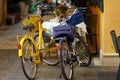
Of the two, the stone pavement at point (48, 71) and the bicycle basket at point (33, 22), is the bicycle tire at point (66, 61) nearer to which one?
the stone pavement at point (48, 71)

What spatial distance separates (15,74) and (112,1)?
6.99 ft

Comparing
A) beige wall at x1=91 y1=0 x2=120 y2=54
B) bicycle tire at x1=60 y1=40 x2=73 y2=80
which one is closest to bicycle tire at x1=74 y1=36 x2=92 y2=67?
beige wall at x1=91 y1=0 x2=120 y2=54

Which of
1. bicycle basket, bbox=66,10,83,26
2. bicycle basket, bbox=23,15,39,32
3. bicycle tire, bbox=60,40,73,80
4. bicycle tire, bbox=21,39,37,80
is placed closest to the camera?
bicycle tire, bbox=60,40,73,80

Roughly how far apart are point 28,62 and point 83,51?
48.5 inches

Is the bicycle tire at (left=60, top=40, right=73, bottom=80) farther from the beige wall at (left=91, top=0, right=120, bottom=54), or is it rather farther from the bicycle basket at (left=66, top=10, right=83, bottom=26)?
the beige wall at (left=91, top=0, right=120, bottom=54)

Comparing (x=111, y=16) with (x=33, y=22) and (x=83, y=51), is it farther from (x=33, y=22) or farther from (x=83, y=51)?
(x=33, y=22)

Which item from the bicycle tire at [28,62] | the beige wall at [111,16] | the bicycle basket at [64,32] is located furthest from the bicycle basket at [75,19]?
the bicycle tire at [28,62]

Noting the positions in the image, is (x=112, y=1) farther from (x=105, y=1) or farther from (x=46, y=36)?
(x=46, y=36)

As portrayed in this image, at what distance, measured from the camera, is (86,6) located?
7.64 metres

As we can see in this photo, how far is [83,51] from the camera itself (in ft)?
19.1

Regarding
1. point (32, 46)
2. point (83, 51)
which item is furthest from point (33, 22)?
point (83, 51)

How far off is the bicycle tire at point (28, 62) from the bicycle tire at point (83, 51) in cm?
98

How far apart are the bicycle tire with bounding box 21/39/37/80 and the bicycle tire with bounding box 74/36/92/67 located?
979 millimetres

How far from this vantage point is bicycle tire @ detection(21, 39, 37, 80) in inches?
191
